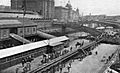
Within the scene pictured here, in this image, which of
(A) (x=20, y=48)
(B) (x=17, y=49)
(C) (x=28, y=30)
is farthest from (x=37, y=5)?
(B) (x=17, y=49)

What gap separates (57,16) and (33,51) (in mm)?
128189

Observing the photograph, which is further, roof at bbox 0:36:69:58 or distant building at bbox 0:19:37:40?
distant building at bbox 0:19:37:40

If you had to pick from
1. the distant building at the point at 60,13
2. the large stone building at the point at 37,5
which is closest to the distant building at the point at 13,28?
the large stone building at the point at 37,5

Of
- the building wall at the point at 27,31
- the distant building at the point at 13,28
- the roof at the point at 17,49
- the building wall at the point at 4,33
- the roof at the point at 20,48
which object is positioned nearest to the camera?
the roof at the point at 17,49

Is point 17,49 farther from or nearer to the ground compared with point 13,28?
nearer to the ground

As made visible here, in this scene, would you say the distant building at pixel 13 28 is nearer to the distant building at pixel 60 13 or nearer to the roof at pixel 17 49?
the roof at pixel 17 49

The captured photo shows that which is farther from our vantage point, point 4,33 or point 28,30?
point 28,30

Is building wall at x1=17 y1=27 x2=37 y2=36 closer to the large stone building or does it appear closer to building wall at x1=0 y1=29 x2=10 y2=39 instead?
building wall at x1=0 y1=29 x2=10 y2=39

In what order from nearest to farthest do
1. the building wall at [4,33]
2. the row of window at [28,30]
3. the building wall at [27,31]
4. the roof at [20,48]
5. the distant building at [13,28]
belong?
the roof at [20,48] < the building wall at [4,33] < the distant building at [13,28] < the building wall at [27,31] < the row of window at [28,30]

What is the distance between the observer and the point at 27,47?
108ft

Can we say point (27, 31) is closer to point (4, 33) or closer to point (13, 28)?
point (13, 28)

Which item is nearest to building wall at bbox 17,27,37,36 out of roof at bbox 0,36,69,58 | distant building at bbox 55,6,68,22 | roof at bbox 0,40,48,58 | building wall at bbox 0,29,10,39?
building wall at bbox 0,29,10,39

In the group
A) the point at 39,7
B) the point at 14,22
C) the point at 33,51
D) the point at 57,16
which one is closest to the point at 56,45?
the point at 33,51

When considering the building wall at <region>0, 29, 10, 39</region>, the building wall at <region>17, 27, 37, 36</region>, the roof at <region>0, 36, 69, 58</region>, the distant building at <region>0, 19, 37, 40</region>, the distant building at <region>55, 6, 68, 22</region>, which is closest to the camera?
the roof at <region>0, 36, 69, 58</region>
